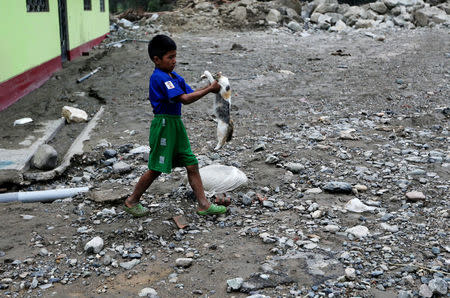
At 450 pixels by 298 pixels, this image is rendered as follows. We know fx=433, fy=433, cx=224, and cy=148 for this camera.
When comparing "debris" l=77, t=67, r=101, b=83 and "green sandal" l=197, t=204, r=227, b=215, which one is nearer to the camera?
"green sandal" l=197, t=204, r=227, b=215

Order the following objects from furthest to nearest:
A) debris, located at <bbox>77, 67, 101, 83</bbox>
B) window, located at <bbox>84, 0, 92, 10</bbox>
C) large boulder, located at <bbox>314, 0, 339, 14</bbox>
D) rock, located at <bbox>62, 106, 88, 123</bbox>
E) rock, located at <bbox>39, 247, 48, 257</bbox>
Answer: large boulder, located at <bbox>314, 0, 339, 14</bbox> < window, located at <bbox>84, 0, 92, 10</bbox> < debris, located at <bbox>77, 67, 101, 83</bbox> < rock, located at <bbox>62, 106, 88, 123</bbox> < rock, located at <bbox>39, 247, 48, 257</bbox>

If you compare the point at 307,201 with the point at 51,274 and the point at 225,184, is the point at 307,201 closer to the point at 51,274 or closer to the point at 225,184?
the point at 225,184

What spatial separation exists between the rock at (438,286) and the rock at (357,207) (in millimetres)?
968

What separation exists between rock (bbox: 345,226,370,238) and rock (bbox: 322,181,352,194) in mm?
608

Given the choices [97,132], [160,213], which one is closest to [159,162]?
[160,213]

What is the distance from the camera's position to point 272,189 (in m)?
3.66

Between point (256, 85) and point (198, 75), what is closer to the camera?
point (256, 85)

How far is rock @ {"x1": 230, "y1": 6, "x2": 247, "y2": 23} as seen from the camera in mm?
16809

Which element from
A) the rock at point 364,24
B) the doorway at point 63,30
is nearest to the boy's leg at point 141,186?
the doorway at point 63,30

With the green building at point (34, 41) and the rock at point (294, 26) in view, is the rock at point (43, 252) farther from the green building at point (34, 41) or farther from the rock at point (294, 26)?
the rock at point (294, 26)

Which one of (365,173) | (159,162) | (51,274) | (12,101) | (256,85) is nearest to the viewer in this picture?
(51,274)

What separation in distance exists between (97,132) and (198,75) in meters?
3.36

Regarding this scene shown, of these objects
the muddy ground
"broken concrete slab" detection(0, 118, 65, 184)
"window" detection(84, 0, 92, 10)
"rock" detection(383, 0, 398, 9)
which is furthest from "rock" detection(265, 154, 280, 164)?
"rock" detection(383, 0, 398, 9)

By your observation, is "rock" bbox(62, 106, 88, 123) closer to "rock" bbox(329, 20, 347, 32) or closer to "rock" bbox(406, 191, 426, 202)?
"rock" bbox(406, 191, 426, 202)
